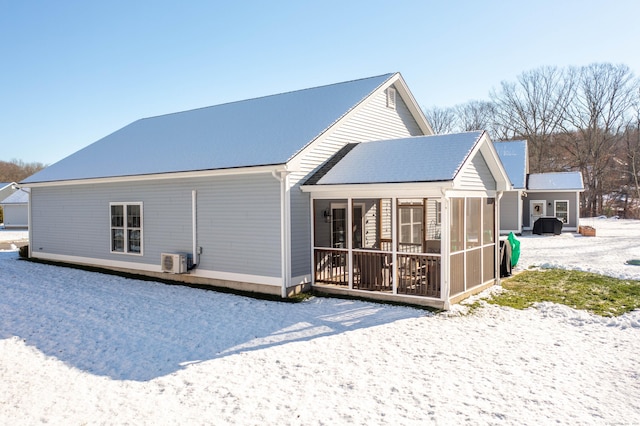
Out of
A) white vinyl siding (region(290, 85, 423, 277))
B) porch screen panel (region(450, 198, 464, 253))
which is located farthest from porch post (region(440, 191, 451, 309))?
white vinyl siding (region(290, 85, 423, 277))

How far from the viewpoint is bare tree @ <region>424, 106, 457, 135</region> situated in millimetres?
62625

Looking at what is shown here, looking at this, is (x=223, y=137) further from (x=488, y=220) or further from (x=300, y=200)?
(x=488, y=220)

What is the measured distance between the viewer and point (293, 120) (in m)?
12.9

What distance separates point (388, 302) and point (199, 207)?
17.4ft

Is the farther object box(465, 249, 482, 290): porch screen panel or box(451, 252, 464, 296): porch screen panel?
box(465, 249, 482, 290): porch screen panel

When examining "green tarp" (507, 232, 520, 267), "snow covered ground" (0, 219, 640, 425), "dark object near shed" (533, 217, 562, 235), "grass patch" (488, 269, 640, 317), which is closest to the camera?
"snow covered ground" (0, 219, 640, 425)

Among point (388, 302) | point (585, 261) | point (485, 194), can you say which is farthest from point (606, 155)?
point (388, 302)

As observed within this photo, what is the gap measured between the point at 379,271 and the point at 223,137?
20.3 feet

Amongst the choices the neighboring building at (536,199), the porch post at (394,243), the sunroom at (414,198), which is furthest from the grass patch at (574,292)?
the neighboring building at (536,199)

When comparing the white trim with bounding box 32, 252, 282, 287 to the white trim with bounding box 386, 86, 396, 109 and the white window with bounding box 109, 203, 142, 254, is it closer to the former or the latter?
the white window with bounding box 109, 203, 142, 254

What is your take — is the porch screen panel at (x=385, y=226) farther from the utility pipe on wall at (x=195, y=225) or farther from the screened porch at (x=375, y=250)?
the utility pipe on wall at (x=195, y=225)

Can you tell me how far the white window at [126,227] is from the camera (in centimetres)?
1371

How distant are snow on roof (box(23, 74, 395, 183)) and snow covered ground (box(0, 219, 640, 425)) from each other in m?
3.54

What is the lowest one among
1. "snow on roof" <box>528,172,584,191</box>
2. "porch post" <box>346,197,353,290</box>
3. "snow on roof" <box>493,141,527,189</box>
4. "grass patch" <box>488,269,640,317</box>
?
"grass patch" <box>488,269,640,317</box>
